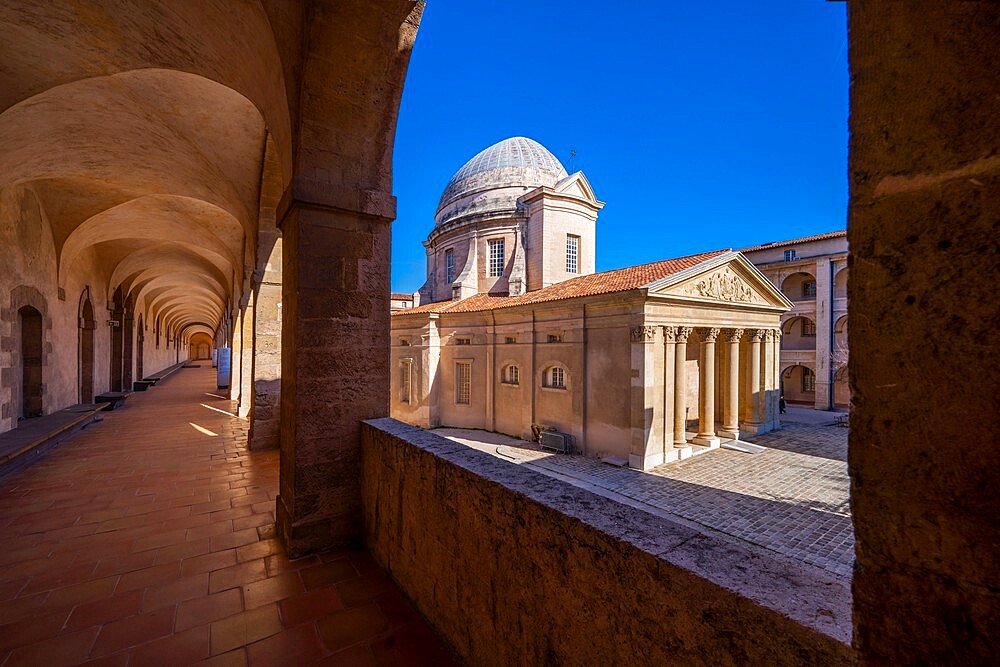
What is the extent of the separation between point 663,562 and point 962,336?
0.96 meters

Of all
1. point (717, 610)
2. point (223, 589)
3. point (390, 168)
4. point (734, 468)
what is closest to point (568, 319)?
point (734, 468)

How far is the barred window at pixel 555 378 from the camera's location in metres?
15.9

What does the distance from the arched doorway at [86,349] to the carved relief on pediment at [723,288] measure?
19.6 meters

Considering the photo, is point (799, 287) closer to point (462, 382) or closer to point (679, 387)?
point (679, 387)

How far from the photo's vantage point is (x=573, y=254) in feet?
75.5

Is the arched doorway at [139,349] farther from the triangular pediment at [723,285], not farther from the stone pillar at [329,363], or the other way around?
the triangular pediment at [723,285]

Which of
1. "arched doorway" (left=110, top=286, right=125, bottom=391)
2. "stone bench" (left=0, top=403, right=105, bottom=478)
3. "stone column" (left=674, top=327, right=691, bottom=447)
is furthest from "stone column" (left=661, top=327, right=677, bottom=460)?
"arched doorway" (left=110, top=286, right=125, bottom=391)

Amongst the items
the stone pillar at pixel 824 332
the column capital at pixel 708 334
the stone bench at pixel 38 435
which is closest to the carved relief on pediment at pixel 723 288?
the column capital at pixel 708 334

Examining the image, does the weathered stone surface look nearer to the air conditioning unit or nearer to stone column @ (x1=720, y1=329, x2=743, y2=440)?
the air conditioning unit

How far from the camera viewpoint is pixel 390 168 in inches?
158

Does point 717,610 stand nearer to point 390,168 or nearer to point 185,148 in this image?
point 390,168

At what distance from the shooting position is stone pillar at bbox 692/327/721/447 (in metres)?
15.3

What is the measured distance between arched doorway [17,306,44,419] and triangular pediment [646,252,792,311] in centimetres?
1635

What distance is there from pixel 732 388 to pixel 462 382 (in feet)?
40.3
